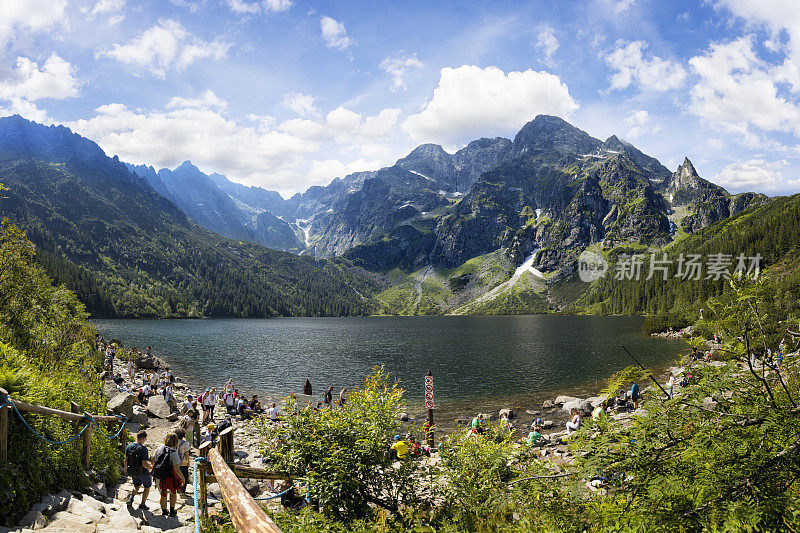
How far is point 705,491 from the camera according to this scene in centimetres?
482

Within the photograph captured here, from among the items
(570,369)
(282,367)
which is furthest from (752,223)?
(282,367)

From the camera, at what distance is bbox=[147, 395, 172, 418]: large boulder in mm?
31797

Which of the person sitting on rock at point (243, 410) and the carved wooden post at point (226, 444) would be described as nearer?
the carved wooden post at point (226, 444)

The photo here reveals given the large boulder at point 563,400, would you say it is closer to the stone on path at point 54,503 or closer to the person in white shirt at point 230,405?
the person in white shirt at point 230,405

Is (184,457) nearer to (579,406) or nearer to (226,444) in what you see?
(226,444)

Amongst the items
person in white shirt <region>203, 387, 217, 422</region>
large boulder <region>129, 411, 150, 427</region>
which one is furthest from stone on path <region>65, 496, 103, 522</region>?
person in white shirt <region>203, 387, 217, 422</region>

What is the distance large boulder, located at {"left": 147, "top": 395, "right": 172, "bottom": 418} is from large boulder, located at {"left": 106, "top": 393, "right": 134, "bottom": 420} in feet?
25.5

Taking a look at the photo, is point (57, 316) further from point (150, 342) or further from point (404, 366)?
point (150, 342)

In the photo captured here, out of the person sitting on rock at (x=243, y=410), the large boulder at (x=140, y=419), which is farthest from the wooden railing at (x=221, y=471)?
the person sitting on rock at (x=243, y=410)

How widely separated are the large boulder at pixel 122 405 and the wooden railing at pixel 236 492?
17.5m

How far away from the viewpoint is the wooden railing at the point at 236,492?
4629 millimetres

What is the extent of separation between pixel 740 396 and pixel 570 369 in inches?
2470

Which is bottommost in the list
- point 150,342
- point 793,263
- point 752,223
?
point 150,342

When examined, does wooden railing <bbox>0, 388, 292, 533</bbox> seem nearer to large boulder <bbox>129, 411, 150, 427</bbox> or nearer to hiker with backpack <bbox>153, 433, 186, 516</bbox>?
hiker with backpack <bbox>153, 433, 186, 516</bbox>
